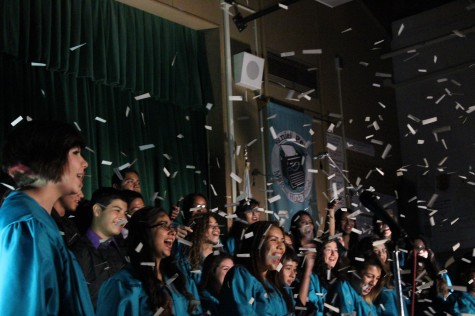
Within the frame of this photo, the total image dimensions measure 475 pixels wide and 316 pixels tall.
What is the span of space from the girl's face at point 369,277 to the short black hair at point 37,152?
9.39 ft

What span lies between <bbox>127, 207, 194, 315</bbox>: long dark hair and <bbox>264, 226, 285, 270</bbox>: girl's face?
51 centimetres

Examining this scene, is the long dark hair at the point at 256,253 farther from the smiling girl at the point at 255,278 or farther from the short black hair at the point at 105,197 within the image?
the short black hair at the point at 105,197

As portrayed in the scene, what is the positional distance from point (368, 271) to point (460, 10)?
19.7 feet

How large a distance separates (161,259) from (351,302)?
169 centimetres

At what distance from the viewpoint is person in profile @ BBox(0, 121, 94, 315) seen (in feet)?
5.86

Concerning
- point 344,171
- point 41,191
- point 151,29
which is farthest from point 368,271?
point 344,171

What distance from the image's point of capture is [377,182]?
9586 millimetres

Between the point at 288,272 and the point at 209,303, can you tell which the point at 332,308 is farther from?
the point at 209,303

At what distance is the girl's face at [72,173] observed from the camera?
200cm

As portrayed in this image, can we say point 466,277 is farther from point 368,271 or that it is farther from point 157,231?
point 157,231

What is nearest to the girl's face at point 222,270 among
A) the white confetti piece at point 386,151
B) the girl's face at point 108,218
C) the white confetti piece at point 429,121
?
the girl's face at point 108,218

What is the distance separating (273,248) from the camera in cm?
349

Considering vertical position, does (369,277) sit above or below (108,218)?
below

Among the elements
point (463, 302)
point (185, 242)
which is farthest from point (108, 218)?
point (463, 302)
